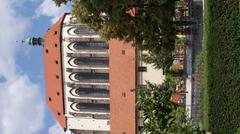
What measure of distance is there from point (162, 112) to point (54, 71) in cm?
2410

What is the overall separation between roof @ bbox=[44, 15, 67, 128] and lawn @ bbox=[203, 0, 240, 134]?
3001 cm

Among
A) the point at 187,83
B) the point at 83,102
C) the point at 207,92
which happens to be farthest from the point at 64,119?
the point at 207,92

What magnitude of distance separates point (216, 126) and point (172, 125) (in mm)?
3667

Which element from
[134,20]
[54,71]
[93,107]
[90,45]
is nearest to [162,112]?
[134,20]

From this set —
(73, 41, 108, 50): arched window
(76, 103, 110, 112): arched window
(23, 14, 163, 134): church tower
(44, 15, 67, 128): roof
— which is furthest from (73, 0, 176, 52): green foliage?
(44, 15, 67, 128): roof

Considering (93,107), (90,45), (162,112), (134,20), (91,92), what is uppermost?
(134,20)

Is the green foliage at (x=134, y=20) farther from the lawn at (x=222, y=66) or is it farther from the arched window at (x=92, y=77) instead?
the arched window at (x=92, y=77)

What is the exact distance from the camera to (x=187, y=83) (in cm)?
5106

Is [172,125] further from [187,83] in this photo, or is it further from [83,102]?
[83,102]

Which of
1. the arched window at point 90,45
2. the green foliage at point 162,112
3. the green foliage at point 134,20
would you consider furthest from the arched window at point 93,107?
the green foliage at point 134,20

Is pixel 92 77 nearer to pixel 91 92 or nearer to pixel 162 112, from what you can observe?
pixel 91 92

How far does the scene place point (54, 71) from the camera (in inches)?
2682

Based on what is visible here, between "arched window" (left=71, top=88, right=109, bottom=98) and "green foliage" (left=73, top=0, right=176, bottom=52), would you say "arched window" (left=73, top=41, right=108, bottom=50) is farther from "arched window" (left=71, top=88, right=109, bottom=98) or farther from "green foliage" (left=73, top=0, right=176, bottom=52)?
"green foliage" (left=73, top=0, right=176, bottom=52)

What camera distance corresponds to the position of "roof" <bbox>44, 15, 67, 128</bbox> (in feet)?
219
